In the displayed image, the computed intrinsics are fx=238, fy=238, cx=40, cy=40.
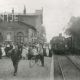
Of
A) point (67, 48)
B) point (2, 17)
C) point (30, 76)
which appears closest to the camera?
point (30, 76)

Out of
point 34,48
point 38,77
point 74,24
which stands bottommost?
point 38,77

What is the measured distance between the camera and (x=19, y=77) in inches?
307

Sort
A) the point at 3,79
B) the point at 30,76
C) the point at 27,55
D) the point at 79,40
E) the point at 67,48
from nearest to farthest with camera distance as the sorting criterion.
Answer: the point at 3,79, the point at 30,76, the point at 27,55, the point at 79,40, the point at 67,48

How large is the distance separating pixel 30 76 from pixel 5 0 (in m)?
2.69

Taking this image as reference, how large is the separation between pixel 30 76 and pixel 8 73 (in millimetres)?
905

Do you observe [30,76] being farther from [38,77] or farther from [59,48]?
[59,48]

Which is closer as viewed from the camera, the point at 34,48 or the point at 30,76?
the point at 30,76

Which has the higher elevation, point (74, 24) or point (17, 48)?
point (74, 24)

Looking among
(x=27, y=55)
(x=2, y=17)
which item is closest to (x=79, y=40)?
(x=27, y=55)

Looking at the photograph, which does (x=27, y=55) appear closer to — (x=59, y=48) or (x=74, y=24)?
(x=74, y=24)

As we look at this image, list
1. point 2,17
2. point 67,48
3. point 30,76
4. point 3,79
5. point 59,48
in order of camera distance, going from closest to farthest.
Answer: point 3,79 → point 30,76 → point 2,17 → point 67,48 → point 59,48

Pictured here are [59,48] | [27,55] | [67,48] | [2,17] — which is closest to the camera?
[2,17]

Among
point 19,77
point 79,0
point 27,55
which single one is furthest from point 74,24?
point 19,77

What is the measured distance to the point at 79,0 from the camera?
26.9ft
